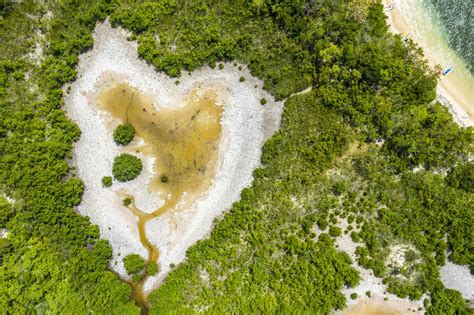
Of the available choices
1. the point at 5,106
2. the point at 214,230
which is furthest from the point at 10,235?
the point at 214,230

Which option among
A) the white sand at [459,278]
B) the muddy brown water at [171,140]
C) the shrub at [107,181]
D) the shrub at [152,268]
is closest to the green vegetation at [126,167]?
the shrub at [107,181]

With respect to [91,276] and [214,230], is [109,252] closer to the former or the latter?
[91,276]

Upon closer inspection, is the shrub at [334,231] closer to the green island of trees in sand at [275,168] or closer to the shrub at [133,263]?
the green island of trees in sand at [275,168]

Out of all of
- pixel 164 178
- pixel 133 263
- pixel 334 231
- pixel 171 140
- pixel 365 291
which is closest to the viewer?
pixel 334 231

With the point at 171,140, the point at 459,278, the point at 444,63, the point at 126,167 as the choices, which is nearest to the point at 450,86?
the point at 444,63

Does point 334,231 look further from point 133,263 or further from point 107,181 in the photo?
point 107,181

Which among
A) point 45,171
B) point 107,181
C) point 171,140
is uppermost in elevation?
point 171,140
